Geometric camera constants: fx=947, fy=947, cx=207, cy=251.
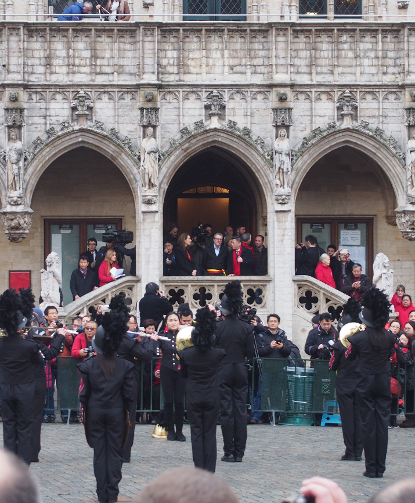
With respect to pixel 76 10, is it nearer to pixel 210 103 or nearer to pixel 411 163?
pixel 210 103

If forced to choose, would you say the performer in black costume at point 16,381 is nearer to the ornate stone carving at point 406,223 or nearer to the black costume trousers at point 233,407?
the black costume trousers at point 233,407

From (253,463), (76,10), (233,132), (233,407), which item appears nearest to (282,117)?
(233,132)

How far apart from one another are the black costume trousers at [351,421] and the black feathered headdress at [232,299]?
56.5 inches

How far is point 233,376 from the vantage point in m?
9.99

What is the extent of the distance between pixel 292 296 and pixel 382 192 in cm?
373

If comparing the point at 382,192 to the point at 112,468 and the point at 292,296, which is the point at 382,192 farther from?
the point at 112,468

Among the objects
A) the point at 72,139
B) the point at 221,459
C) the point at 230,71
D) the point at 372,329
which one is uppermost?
the point at 230,71

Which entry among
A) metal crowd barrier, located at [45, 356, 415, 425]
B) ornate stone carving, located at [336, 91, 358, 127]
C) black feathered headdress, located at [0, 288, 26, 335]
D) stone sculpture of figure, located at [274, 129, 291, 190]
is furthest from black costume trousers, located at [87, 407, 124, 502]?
ornate stone carving, located at [336, 91, 358, 127]

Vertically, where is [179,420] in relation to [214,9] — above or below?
below

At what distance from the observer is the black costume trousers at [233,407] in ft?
32.5

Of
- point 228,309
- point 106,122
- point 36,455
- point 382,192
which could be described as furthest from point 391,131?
point 36,455

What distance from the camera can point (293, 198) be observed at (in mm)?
17734

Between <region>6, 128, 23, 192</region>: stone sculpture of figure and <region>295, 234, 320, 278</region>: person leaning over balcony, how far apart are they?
5.35m

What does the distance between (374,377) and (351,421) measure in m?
1.20
